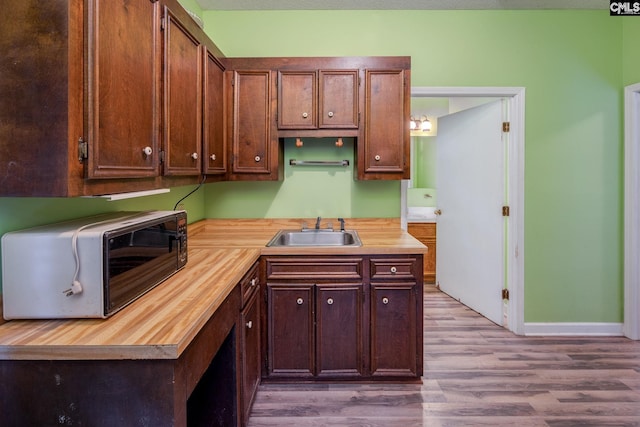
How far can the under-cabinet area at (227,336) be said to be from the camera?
1.02m

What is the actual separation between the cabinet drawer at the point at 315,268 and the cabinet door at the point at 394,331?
6.7 inches

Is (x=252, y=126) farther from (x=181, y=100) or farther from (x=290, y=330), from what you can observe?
(x=290, y=330)

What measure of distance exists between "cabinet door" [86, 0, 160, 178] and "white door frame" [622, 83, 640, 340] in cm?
336

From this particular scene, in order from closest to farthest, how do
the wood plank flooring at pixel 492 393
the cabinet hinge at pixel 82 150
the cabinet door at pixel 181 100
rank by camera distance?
the cabinet hinge at pixel 82 150
the cabinet door at pixel 181 100
the wood plank flooring at pixel 492 393

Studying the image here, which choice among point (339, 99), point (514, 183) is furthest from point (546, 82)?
point (339, 99)

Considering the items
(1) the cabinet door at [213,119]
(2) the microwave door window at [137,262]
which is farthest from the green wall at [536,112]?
(2) the microwave door window at [137,262]

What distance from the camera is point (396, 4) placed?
2.93 m

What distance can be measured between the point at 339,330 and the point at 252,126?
1.46 metres

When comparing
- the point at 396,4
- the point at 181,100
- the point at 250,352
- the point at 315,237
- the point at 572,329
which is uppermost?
the point at 396,4

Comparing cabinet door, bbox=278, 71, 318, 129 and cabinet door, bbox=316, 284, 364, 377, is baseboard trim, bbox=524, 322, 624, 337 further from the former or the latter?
cabinet door, bbox=278, 71, 318, 129

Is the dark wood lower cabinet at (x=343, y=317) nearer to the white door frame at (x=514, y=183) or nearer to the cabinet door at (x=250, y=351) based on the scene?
the cabinet door at (x=250, y=351)

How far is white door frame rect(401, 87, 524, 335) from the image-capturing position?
3.04 metres

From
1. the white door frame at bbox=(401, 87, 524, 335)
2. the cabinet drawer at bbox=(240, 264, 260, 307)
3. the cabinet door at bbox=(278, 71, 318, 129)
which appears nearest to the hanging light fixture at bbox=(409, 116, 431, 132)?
the white door frame at bbox=(401, 87, 524, 335)

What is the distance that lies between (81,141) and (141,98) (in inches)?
16.0
